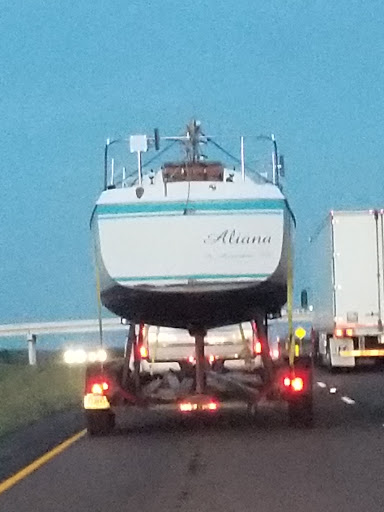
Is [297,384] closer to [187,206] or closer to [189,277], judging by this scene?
[189,277]

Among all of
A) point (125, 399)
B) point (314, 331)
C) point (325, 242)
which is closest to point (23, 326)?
point (314, 331)

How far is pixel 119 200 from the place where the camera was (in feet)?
67.1

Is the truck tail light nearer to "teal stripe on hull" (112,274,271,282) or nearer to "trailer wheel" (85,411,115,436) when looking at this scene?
"trailer wheel" (85,411,115,436)

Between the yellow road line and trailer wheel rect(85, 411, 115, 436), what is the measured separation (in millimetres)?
264

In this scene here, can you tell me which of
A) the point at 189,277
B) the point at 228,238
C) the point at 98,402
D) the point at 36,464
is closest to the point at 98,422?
the point at 98,402

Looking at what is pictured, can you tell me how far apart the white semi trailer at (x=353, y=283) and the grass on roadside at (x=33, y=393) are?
23.8 ft

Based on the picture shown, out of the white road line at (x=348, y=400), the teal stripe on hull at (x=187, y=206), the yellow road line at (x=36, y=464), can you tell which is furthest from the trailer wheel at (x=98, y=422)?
the white road line at (x=348, y=400)

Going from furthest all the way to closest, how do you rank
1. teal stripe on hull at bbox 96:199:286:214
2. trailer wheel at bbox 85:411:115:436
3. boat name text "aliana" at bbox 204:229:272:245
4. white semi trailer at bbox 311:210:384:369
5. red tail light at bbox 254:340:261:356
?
white semi trailer at bbox 311:210:384:369 < red tail light at bbox 254:340:261:356 < trailer wheel at bbox 85:411:115:436 < teal stripe on hull at bbox 96:199:286:214 < boat name text "aliana" at bbox 204:229:272:245

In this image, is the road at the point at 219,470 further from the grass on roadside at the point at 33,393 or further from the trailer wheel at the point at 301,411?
the grass on roadside at the point at 33,393

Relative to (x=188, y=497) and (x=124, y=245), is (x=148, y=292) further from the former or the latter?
(x=188, y=497)

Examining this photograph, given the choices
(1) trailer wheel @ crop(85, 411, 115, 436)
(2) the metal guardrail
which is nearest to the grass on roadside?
(1) trailer wheel @ crop(85, 411, 115, 436)

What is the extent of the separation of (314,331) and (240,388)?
2638 cm

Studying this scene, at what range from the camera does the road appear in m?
14.1

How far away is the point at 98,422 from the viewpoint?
22.0m
